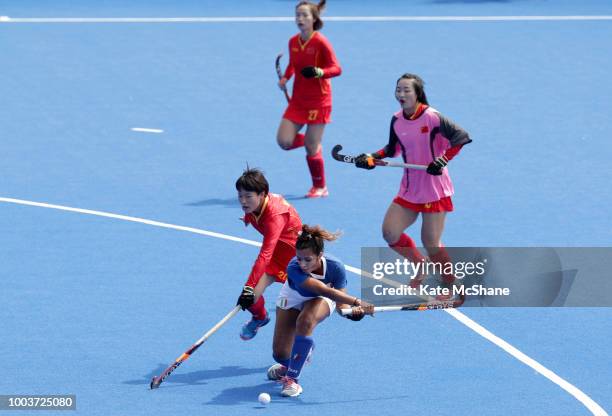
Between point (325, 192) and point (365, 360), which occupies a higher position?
point (325, 192)

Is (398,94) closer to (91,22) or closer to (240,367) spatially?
(240,367)

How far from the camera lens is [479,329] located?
415 inches

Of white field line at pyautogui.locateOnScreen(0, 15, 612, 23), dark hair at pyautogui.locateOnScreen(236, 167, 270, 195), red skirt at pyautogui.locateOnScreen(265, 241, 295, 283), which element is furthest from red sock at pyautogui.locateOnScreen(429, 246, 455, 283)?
white field line at pyautogui.locateOnScreen(0, 15, 612, 23)

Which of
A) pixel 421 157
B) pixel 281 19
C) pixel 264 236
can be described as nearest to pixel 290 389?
pixel 264 236

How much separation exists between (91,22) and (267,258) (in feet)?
50.8

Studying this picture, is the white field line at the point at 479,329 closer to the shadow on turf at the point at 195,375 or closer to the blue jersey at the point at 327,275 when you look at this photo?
the blue jersey at the point at 327,275

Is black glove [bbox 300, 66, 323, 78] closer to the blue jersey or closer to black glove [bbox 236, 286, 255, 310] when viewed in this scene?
the blue jersey

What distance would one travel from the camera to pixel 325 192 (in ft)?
47.8

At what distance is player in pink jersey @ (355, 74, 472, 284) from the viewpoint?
35.2ft

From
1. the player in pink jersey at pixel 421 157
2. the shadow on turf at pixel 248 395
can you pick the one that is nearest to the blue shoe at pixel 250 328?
the shadow on turf at pixel 248 395

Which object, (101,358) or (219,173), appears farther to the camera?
(219,173)

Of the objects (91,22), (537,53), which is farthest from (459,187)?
(91,22)

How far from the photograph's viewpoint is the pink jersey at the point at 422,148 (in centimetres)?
1082

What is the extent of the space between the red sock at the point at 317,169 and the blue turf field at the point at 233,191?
0.80 feet
